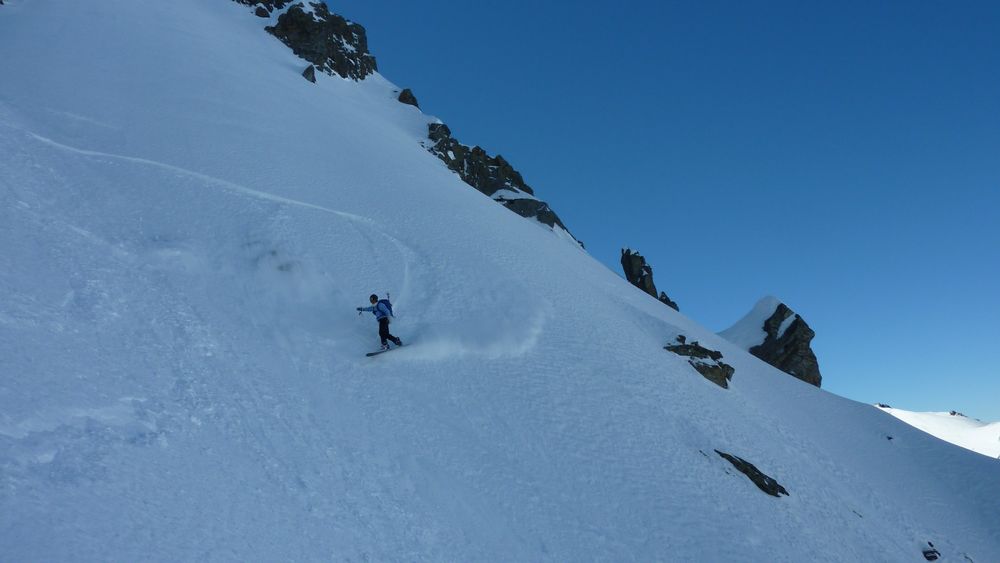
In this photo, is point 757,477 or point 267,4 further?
point 267,4

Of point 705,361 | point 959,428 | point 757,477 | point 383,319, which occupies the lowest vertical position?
point 383,319

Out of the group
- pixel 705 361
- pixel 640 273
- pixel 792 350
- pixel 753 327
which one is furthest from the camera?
pixel 640 273

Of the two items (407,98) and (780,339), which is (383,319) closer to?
(780,339)

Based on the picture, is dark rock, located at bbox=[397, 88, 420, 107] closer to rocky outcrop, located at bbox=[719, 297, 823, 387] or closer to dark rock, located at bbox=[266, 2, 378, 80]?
dark rock, located at bbox=[266, 2, 378, 80]

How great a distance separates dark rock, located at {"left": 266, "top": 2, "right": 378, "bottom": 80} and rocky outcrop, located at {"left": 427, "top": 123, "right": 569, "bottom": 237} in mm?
12056

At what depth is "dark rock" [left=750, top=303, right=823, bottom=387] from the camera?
127ft

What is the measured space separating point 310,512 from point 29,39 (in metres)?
31.5

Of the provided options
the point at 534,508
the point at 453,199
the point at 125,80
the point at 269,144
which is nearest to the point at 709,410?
the point at 534,508

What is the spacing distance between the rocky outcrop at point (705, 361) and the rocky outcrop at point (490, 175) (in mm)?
30421

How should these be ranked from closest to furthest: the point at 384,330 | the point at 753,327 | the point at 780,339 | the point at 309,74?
the point at 384,330, the point at 780,339, the point at 753,327, the point at 309,74

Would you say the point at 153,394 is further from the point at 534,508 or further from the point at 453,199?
the point at 453,199

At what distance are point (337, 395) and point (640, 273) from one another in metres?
43.2

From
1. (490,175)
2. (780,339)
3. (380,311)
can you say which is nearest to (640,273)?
(780,339)

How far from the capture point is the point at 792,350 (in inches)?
1547
